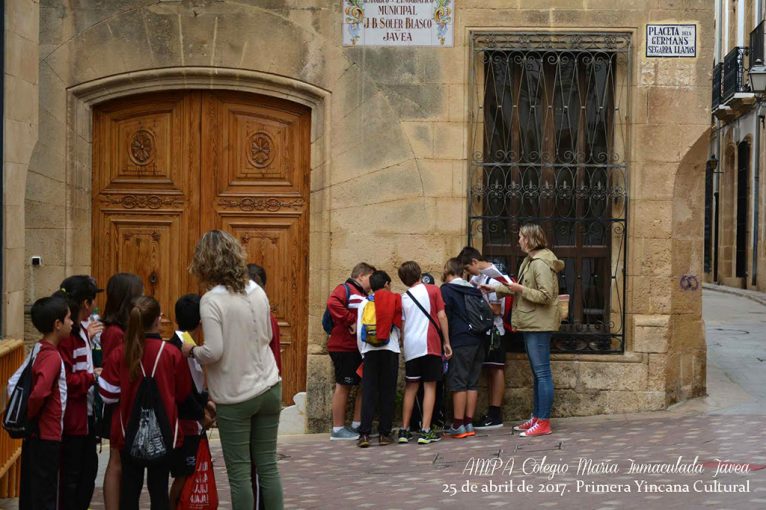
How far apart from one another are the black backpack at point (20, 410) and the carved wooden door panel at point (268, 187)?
474cm

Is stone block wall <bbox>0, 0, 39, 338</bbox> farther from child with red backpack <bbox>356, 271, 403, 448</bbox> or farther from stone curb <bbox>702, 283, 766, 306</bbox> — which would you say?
stone curb <bbox>702, 283, 766, 306</bbox>

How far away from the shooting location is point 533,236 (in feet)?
32.0

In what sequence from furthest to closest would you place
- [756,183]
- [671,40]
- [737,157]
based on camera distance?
[737,157], [756,183], [671,40]

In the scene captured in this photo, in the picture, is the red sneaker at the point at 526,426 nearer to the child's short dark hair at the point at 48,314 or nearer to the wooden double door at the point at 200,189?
the wooden double door at the point at 200,189

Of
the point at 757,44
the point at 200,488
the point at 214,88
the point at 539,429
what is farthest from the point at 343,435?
the point at 757,44

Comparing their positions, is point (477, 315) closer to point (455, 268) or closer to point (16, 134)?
point (455, 268)

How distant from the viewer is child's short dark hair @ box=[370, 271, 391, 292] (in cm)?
966

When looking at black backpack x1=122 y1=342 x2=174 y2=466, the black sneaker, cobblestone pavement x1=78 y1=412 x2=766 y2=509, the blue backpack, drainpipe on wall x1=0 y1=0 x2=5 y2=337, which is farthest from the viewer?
the black sneaker

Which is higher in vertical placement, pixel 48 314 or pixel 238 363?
pixel 48 314

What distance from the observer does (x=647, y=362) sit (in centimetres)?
1048

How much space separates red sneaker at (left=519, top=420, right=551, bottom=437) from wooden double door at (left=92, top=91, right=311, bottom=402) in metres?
2.24

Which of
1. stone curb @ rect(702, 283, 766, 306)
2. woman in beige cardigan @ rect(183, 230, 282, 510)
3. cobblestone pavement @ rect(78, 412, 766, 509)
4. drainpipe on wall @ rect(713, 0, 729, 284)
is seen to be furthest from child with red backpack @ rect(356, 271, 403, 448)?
drainpipe on wall @ rect(713, 0, 729, 284)

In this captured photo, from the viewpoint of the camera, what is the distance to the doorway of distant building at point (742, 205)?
29922mm

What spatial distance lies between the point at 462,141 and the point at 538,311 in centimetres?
176
